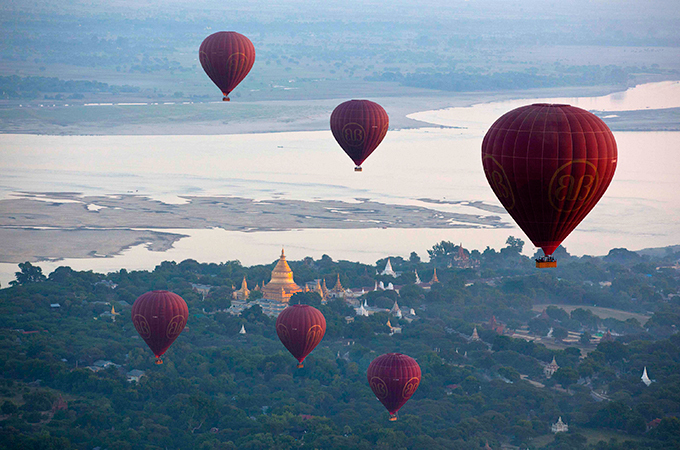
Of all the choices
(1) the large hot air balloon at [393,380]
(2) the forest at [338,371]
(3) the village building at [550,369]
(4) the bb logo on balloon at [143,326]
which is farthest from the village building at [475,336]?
(4) the bb logo on balloon at [143,326]

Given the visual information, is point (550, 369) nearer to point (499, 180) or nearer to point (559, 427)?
point (559, 427)

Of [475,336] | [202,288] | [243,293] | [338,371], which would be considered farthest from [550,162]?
[202,288]

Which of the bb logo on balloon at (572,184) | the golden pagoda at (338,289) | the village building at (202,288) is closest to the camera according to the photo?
the bb logo on balloon at (572,184)

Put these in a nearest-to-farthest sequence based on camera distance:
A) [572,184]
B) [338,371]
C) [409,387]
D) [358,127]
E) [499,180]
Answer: [572,184] → [499,180] → [358,127] → [409,387] → [338,371]

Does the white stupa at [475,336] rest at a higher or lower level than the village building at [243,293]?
lower

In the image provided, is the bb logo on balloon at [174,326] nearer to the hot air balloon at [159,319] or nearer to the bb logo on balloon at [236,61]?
the hot air balloon at [159,319]

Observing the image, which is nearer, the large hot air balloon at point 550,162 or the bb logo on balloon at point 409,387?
the large hot air balloon at point 550,162
